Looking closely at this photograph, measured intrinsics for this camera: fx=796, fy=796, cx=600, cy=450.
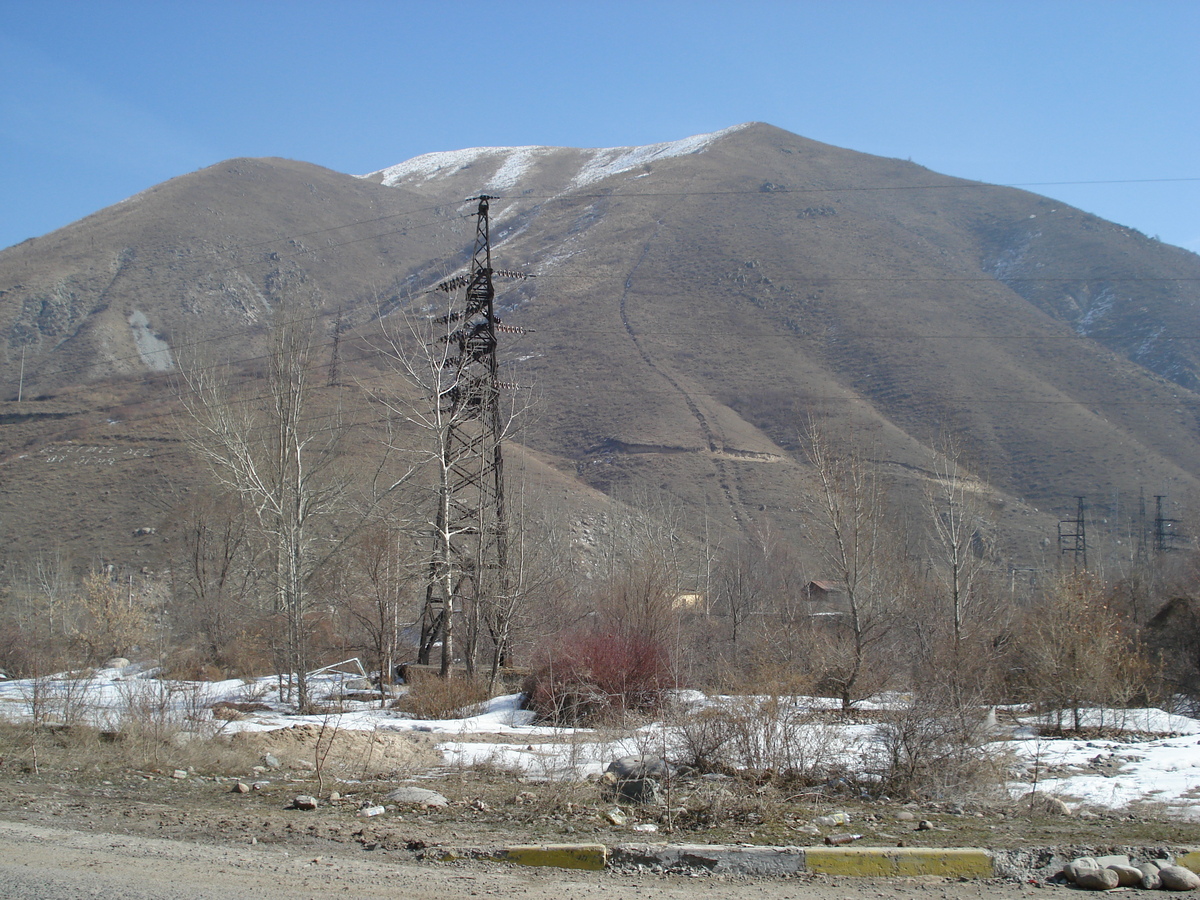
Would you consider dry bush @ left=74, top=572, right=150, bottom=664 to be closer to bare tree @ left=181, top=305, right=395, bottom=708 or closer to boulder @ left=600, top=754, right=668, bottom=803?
bare tree @ left=181, top=305, right=395, bottom=708

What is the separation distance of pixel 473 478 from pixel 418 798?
12.0 meters

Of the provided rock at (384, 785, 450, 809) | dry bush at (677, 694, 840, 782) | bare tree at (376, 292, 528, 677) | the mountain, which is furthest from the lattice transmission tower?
rock at (384, 785, 450, 809)

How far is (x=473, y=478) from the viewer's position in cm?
1898

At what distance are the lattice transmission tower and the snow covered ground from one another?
133 inches

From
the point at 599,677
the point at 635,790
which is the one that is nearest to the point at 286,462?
the point at 599,677

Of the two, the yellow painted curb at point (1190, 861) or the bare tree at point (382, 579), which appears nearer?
the yellow painted curb at point (1190, 861)

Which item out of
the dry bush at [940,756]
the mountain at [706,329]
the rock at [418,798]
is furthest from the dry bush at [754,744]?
the mountain at [706,329]

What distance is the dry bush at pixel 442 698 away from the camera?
1495 cm

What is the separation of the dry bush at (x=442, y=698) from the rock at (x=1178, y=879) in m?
11.7

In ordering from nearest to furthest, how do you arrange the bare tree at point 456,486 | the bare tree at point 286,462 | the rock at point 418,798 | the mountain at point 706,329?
1. the rock at point 418,798
2. the bare tree at point 286,462
3. the bare tree at point 456,486
4. the mountain at point 706,329

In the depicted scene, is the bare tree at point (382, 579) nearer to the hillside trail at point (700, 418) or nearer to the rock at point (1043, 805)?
the rock at point (1043, 805)

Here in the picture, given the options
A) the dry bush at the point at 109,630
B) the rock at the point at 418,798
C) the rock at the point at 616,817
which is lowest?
the dry bush at the point at 109,630

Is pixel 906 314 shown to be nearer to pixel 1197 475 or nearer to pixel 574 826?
pixel 1197 475

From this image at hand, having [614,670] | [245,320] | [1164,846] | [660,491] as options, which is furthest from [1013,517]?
[245,320]
